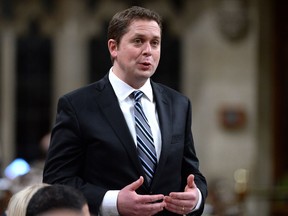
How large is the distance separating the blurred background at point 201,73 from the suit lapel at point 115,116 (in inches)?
227

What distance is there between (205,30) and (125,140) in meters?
7.76

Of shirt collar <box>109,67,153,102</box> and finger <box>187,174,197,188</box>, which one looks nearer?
finger <box>187,174,197,188</box>

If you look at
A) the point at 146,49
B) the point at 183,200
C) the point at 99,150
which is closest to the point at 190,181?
the point at 183,200

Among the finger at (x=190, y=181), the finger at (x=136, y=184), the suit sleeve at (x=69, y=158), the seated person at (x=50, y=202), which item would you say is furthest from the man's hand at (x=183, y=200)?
the seated person at (x=50, y=202)

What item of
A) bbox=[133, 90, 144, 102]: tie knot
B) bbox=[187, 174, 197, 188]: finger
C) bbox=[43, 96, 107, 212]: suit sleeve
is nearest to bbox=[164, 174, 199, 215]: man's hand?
bbox=[187, 174, 197, 188]: finger

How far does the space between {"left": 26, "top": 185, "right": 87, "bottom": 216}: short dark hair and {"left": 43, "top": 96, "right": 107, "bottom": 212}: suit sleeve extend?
0.69 metres

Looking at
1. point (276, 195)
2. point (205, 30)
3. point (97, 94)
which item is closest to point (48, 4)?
point (205, 30)

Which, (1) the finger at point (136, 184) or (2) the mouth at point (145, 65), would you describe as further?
(2) the mouth at point (145, 65)

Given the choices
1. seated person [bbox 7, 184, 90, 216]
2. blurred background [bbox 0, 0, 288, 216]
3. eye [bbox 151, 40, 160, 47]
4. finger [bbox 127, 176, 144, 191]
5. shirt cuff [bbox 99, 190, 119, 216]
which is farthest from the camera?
blurred background [bbox 0, 0, 288, 216]

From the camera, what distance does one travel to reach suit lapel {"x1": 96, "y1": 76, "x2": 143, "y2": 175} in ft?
11.5

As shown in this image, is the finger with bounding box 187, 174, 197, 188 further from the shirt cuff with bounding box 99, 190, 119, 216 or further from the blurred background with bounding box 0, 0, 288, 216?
→ the blurred background with bounding box 0, 0, 288, 216

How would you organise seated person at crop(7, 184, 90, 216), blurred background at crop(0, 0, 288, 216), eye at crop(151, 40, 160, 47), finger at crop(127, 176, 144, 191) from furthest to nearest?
1. blurred background at crop(0, 0, 288, 216)
2. eye at crop(151, 40, 160, 47)
3. finger at crop(127, 176, 144, 191)
4. seated person at crop(7, 184, 90, 216)

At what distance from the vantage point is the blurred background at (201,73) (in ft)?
35.2

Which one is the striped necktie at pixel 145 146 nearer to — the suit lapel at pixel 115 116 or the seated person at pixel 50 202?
the suit lapel at pixel 115 116
